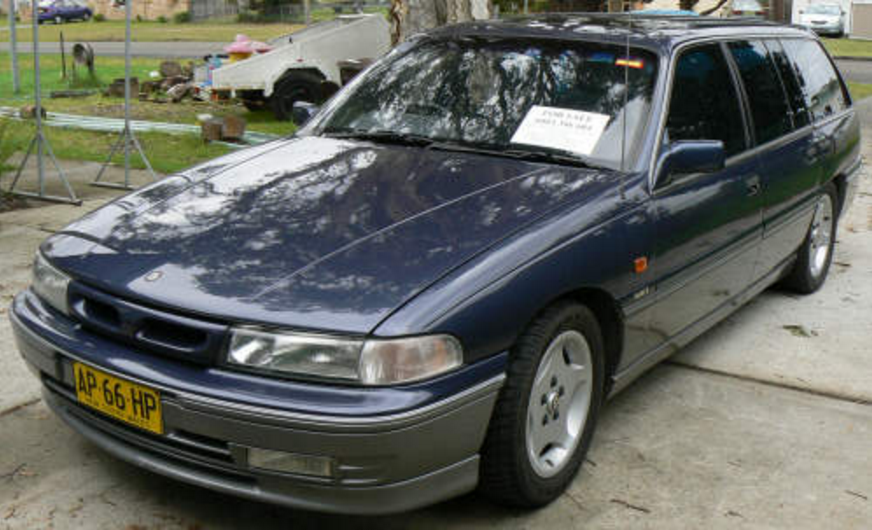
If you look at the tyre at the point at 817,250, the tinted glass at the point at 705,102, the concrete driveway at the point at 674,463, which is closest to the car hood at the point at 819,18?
the tyre at the point at 817,250

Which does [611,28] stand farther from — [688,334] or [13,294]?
[13,294]

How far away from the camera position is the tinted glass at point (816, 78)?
5426 mm

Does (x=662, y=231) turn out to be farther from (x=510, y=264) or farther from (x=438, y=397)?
(x=438, y=397)

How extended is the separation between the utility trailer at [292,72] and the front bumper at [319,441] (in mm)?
9678

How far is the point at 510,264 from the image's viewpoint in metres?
3.00

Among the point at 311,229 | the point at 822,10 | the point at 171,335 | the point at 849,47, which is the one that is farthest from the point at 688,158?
the point at 822,10

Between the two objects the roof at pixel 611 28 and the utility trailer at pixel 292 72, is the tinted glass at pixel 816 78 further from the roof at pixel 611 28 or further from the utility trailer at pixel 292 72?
the utility trailer at pixel 292 72

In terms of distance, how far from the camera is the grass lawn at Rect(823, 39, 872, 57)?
2592 cm

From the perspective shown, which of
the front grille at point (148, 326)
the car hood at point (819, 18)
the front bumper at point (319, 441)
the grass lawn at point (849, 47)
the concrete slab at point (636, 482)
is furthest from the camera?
the car hood at point (819, 18)

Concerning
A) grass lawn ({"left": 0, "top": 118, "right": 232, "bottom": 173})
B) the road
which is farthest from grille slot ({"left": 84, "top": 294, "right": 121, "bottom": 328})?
the road

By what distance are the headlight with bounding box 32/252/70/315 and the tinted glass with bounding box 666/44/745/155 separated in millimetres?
2313

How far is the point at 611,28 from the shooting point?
434 centimetres

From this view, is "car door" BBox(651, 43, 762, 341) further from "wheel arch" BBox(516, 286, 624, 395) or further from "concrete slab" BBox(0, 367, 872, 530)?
"concrete slab" BBox(0, 367, 872, 530)

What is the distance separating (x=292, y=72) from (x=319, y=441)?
10406mm
